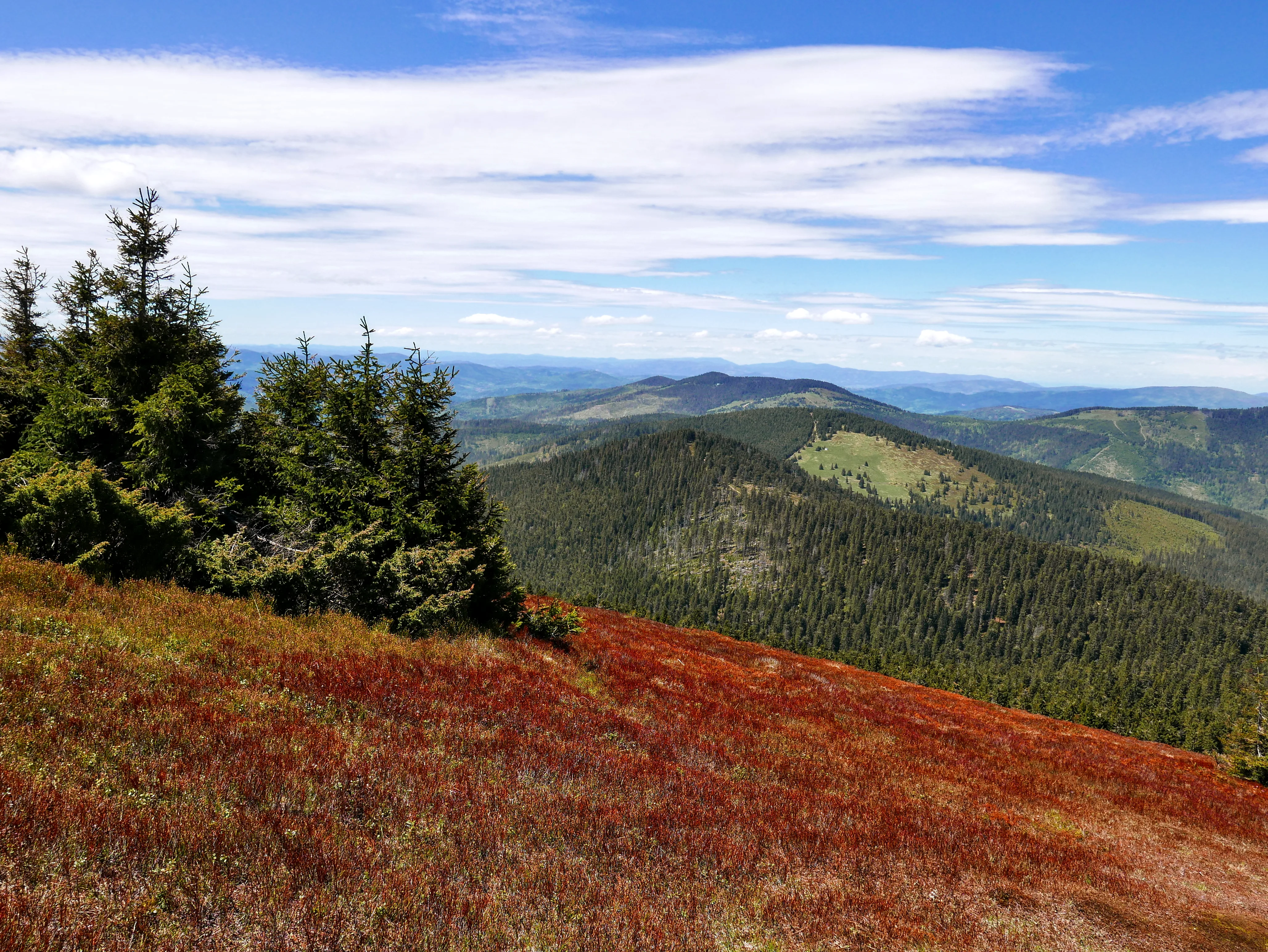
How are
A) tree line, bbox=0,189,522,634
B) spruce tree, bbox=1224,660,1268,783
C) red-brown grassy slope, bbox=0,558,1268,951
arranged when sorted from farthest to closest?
spruce tree, bbox=1224,660,1268,783
tree line, bbox=0,189,522,634
red-brown grassy slope, bbox=0,558,1268,951

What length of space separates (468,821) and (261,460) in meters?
18.6

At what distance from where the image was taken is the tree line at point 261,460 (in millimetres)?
16141

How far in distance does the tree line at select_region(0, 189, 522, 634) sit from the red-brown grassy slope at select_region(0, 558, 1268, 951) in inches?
80.5

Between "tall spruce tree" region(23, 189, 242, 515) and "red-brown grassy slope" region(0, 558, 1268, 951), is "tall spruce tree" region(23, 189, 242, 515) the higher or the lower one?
the higher one

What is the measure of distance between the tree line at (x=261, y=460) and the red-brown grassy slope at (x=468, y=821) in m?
2.05

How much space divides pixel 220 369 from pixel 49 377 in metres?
5.29

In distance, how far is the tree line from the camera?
1614 centimetres

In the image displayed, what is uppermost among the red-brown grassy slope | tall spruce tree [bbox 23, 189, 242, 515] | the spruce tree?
tall spruce tree [bbox 23, 189, 242, 515]

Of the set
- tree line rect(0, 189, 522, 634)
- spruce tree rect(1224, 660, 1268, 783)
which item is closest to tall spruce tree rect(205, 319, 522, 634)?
tree line rect(0, 189, 522, 634)

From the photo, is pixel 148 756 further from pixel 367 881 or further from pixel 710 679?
pixel 710 679

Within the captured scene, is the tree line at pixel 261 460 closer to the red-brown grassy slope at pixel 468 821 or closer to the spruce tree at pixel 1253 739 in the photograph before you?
the red-brown grassy slope at pixel 468 821

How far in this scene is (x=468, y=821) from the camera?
23.5 feet

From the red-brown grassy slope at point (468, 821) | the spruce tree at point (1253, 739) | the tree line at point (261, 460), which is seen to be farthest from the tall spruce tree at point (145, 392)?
the spruce tree at point (1253, 739)

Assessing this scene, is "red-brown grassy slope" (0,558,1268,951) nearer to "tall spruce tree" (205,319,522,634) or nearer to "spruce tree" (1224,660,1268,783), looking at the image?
"tall spruce tree" (205,319,522,634)
